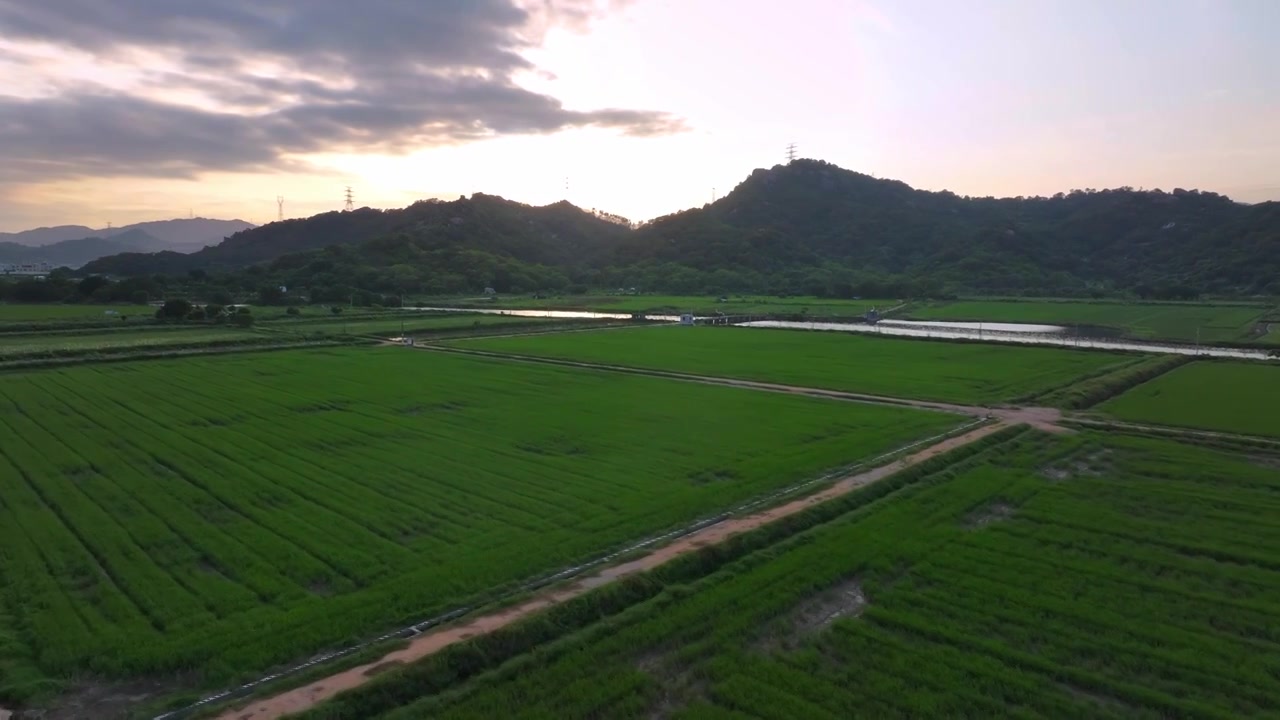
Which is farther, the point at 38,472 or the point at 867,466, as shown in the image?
the point at 867,466

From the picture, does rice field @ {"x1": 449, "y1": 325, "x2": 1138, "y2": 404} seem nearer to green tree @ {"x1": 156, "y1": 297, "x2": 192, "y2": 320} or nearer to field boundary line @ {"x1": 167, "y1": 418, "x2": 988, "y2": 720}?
field boundary line @ {"x1": 167, "y1": 418, "x2": 988, "y2": 720}

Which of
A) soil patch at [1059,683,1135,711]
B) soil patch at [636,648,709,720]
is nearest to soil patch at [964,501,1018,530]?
soil patch at [1059,683,1135,711]

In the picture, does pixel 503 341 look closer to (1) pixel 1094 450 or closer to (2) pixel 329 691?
(1) pixel 1094 450

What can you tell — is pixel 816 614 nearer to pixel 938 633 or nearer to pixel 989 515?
pixel 938 633

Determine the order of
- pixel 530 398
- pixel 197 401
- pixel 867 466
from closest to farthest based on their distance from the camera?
pixel 867 466
pixel 197 401
pixel 530 398

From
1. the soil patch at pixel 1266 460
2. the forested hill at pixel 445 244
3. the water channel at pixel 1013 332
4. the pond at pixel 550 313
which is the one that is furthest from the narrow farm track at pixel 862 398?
the forested hill at pixel 445 244

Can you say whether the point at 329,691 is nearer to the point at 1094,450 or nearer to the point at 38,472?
the point at 38,472

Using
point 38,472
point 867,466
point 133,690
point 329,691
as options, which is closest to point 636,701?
point 329,691

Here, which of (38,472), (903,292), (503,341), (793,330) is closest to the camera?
A: (38,472)
